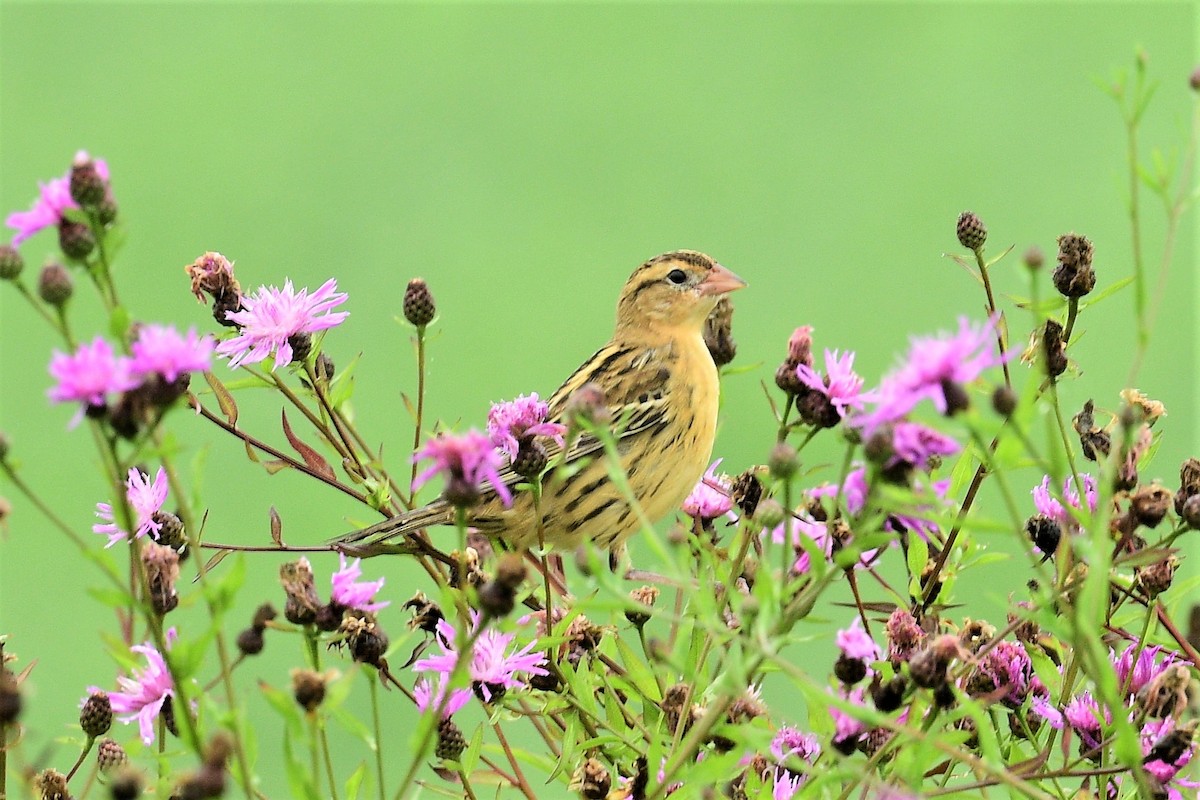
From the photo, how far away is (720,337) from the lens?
205 centimetres

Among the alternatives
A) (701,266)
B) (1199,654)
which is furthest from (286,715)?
(701,266)

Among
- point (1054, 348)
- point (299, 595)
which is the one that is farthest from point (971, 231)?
point (299, 595)

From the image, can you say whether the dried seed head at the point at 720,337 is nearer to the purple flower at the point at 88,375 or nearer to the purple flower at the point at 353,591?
the purple flower at the point at 353,591

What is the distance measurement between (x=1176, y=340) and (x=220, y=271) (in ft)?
19.2

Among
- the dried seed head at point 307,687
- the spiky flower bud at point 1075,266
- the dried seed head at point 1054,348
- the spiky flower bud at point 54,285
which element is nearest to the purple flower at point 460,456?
the dried seed head at point 307,687

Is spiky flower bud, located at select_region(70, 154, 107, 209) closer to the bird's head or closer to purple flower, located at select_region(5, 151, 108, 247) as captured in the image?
purple flower, located at select_region(5, 151, 108, 247)

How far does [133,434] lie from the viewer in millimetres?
1009

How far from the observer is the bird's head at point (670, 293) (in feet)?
9.27

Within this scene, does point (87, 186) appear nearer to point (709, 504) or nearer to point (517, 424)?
point (517, 424)

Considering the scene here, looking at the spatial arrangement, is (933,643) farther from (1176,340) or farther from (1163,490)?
(1176,340)

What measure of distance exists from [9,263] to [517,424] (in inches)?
20.2

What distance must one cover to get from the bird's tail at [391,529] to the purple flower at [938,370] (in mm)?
732

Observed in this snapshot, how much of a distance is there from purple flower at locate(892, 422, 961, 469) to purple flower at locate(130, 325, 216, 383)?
0.47 m

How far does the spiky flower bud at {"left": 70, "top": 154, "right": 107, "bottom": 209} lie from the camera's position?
1.04 metres
